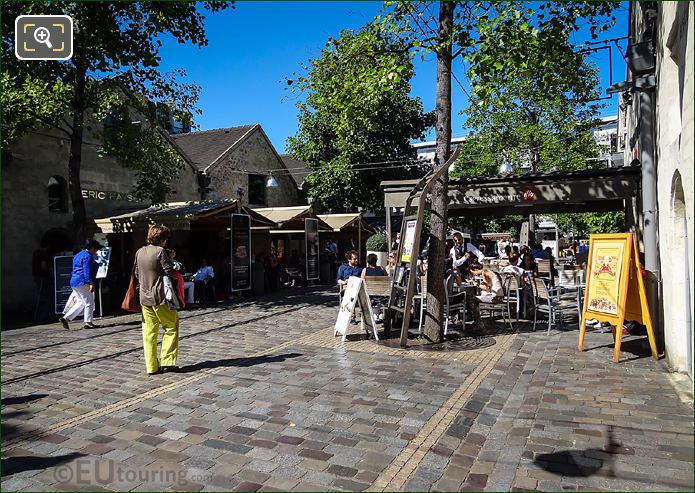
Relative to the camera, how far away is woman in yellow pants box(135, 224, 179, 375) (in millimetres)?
6203

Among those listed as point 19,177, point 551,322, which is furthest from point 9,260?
point 551,322

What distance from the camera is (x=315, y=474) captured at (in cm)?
366

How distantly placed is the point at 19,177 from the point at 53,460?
Answer: 13502 millimetres

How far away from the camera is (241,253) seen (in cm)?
1577

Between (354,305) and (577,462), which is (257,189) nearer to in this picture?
(354,305)

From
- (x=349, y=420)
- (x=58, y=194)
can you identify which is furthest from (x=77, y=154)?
(x=349, y=420)

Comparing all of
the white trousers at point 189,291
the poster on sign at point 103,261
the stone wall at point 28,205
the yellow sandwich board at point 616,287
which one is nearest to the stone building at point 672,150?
the yellow sandwich board at point 616,287

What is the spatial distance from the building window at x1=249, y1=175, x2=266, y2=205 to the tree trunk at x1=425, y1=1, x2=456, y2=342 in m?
19.6

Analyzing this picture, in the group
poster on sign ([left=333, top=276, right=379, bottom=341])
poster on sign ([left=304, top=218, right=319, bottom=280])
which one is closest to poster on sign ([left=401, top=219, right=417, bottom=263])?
poster on sign ([left=333, top=276, right=379, bottom=341])

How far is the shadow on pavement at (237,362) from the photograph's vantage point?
6695mm

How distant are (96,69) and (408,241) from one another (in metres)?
9.24

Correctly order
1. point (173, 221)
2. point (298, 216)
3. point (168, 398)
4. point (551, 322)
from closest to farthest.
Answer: point (168, 398), point (551, 322), point (173, 221), point (298, 216)

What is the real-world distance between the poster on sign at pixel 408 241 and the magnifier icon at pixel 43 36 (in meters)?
5.31

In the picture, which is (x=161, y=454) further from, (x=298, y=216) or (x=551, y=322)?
(x=298, y=216)
